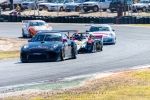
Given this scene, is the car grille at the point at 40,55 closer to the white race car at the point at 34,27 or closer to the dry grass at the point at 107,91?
the dry grass at the point at 107,91

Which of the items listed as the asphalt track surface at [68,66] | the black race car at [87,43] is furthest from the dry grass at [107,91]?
the black race car at [87,43]

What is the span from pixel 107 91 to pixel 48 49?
27.6 ft

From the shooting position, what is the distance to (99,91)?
39.0 feet

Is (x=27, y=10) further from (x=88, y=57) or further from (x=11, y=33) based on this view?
(x=88, y=57)

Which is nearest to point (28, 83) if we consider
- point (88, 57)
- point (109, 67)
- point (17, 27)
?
point (109, 67)

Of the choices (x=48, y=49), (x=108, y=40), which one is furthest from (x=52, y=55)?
(x=108, y=40)

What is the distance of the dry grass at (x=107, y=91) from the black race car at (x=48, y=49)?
225 inches

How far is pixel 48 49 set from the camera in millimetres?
20047

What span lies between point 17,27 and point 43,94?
3732cm

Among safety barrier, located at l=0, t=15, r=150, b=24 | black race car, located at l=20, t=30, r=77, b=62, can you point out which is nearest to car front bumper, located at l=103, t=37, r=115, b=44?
black race car, located at l=20, t=30, r=77, b=62

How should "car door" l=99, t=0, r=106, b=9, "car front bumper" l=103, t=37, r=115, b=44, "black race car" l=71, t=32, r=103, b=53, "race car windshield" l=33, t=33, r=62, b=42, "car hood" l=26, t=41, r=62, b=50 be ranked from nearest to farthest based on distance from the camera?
"car hood" l=26, t=41, r=62, b=50, "race car windshield" l=33, t=33, r=62, b=42, "black race car" l=71, t=32, r=103, b=53, "car front bumper" l=103, t=37, r=115, b=44, "car door" l=99, t=0, r=106, b=9

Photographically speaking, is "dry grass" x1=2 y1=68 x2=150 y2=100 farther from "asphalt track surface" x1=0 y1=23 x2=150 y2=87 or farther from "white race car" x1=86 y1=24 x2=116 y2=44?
"white race car" x1=86 y1=24 x2=116 y2=44

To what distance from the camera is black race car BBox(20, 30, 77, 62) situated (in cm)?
1997

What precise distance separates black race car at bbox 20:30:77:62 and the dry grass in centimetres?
571
